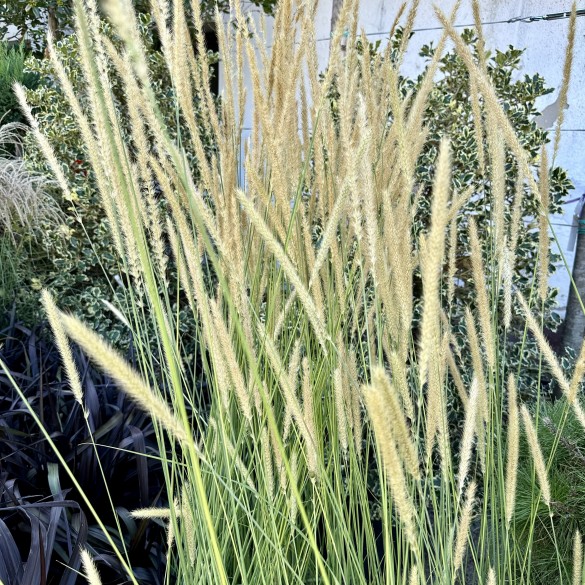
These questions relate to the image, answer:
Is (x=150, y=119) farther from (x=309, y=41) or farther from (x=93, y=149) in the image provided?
(x=309, y=41)

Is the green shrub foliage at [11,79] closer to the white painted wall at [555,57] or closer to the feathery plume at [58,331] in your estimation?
the white painted wall at [555,57]

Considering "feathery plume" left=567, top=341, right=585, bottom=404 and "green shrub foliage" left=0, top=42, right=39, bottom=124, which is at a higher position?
"green shrub foliage" left=0, top=42, right=39, bottom=124

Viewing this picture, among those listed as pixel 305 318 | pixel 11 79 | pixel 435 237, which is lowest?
pixel 305 318

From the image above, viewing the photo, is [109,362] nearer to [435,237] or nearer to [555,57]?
[435,237]

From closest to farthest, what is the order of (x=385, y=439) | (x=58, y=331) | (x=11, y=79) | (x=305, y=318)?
1. (x=385, y=439)
2. (x=58, y=331)
3. (x=305, y=318)
4. (x=11, y=79)

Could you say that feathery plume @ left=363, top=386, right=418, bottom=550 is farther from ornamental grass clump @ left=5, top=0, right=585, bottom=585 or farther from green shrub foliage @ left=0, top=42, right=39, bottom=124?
green shrub foliage @ left=0, top=42, right=39, bottom=124

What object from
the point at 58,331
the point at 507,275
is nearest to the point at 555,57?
the point at 507,275

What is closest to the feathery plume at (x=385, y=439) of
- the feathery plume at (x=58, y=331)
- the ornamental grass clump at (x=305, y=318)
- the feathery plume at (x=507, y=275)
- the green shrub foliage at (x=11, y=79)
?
the ornamental grass clump at (x=305, y=318)

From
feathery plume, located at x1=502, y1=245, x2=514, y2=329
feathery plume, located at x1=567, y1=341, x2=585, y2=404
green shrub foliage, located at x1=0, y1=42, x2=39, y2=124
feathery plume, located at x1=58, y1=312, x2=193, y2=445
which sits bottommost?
feathery plume, located at x1=567, y1=341, x2=585, y2=404

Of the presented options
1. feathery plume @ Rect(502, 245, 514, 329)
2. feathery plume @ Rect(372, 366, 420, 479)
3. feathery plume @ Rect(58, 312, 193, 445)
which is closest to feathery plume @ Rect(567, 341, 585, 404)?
feathery plume @ Rect(502, 245, 514, 329)

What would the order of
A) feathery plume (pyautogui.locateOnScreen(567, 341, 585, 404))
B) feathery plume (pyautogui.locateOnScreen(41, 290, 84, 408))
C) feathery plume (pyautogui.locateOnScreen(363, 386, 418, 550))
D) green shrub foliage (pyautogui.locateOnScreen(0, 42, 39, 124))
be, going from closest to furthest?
feathery plume (pyautogui.locateOnScreen(363, 386, 418, 550)), feathery plume (pyautogui.locateOnScreen(41, 290, 84, 408)), feathery plume (pyautogui.locateOnScreen(567, 341, 585, 404)), green shrub foliage (pyautogui.locateOnScreen(0, 42, 39, 124))

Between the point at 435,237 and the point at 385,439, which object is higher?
the point at 435,237

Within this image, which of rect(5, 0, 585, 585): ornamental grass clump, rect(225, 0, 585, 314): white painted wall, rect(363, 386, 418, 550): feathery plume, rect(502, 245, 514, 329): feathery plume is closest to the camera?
rect(363, 386, 418, 550): feathery plume

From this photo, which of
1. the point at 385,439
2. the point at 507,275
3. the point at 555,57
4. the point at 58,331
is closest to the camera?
the point at 385,439
